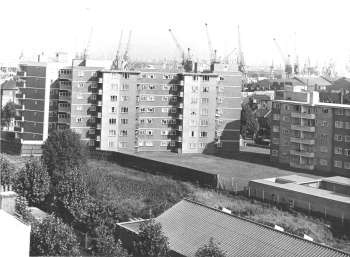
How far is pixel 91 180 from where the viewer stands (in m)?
18.2

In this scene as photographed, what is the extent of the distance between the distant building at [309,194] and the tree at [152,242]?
7818 mm

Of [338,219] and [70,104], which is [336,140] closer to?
[338,219]

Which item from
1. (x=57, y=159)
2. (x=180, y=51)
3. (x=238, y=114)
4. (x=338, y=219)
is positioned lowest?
(x=338, y=219)

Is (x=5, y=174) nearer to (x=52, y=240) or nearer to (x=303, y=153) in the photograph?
(x=52, y=240)

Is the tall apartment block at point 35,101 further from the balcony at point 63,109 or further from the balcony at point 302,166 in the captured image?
the balcony at point 302,166

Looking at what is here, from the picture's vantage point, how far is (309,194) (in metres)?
18.1

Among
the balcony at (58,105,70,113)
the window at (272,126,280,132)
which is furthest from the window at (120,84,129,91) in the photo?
the window at (272,126,280,132)

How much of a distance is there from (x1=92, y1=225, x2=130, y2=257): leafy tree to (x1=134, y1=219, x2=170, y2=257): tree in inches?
16.5

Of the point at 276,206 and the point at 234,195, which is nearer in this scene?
the point at 276,206

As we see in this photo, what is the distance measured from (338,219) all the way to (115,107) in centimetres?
1483

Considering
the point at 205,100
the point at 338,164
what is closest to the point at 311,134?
the point at 338,164

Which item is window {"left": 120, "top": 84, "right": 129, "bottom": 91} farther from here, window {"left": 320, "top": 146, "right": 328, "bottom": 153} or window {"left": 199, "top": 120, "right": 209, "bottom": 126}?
window {"left": 320, "top": 146, "right": 328, "bottom": 153}

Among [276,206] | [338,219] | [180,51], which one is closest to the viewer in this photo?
[338,219]

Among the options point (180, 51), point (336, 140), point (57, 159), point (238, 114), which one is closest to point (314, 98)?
point (336, 140)
